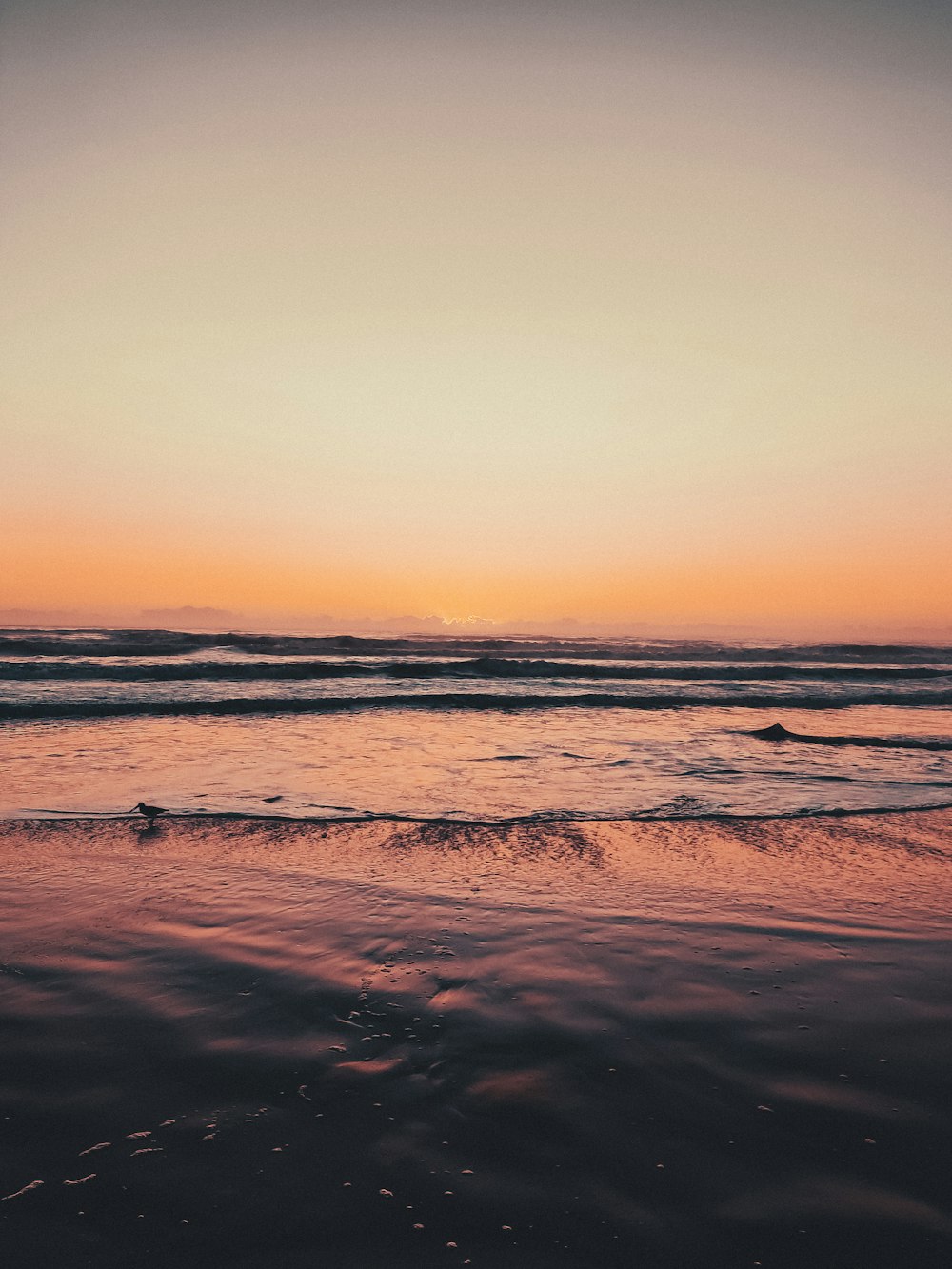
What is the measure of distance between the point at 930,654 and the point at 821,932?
5089 cm

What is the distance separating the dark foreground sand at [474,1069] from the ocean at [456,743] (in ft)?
7.98

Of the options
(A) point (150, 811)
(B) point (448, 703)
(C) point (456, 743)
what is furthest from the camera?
(B) point (448, 703)

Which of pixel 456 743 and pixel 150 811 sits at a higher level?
pixel 150 811

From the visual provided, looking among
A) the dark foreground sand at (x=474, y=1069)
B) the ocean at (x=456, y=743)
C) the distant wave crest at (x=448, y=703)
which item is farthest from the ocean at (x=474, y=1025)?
the distant wave crest at (x=448, y=703)

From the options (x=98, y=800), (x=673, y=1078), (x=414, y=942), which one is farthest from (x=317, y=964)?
(x=98, y=800)

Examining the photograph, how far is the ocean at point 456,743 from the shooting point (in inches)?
307

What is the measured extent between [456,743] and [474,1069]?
9362 mm

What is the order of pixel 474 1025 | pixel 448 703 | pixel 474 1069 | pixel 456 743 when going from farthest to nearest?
Answer: 1. pixel 448 703
2. pixel 456 743
3. pixel 474 1025
4. pixel 474 1069

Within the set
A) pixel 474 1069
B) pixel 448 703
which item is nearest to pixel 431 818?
pixel 474 1069

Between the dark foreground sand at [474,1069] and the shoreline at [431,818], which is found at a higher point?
the dark foreground sand at [474,1069]

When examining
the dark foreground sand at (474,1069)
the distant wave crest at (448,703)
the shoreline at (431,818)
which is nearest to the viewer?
the dark foreground sand at (474,1069)

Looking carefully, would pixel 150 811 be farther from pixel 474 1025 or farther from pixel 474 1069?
pixel 474 1069

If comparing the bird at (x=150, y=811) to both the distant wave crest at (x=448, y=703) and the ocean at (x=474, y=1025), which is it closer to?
the ocean at (x=474, y=1025)

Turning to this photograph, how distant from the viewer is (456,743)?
480 inches
